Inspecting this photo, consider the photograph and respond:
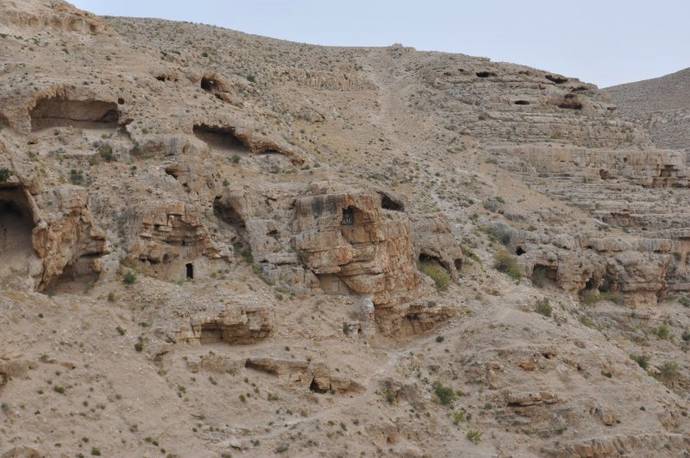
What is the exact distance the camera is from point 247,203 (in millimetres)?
36844

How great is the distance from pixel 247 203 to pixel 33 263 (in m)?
8.72

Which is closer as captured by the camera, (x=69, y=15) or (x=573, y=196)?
(x=69, y=15)

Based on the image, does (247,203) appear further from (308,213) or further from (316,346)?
(316,346)

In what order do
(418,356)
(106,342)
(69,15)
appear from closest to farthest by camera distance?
(106,342)
(418,356)
(69,15)

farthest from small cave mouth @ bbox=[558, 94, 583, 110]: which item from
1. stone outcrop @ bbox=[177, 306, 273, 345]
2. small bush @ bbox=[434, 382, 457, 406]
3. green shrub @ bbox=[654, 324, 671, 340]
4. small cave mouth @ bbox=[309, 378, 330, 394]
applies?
small cave mouth @ bbox=[309, 378, 330, 394]

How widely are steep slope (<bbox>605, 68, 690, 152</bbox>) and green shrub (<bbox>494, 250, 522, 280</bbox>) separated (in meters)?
30.3

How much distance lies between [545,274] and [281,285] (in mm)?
13799

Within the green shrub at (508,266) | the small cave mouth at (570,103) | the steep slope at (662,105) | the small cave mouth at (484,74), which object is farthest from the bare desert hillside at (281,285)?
the steep slope at (662,105)

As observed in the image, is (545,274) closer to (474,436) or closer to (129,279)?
(474,436)

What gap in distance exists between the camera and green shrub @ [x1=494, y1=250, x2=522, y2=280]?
42688 mm

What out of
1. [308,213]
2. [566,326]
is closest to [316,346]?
[308,213]

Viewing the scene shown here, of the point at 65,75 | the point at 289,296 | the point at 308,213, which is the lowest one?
the point at 289,296

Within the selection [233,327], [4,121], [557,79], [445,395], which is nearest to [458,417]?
[445,395]

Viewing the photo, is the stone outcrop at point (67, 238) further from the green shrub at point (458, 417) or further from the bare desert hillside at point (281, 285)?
the green shrub at point (458, 417)
